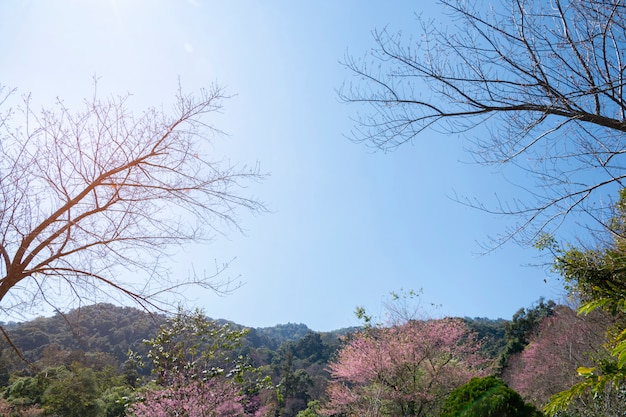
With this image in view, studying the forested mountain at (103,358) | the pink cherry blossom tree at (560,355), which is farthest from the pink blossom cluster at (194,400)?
the pink cherry blossom tree at (560,355)

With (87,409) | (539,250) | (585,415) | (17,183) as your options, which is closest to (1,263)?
(17,183)

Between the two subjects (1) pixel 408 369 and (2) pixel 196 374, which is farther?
(1) pixel 408 369

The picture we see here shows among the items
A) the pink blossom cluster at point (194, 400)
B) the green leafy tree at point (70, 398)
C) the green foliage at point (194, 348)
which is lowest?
the green leafy tree at point (70, 398)

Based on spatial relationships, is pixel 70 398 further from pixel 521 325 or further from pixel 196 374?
pixel 521 325

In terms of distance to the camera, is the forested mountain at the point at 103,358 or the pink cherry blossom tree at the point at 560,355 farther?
the pink cherry blossom tree at the point at 560,355

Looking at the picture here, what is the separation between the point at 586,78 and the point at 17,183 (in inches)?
177

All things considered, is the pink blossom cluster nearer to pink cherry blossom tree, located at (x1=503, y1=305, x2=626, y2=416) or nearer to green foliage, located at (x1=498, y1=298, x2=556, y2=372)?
pink cherry blossom tree, located at (x1=503, y1=305, x2=626, y2=416)

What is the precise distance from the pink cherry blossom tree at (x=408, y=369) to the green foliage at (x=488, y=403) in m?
5.47

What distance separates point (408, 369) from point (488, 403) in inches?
274

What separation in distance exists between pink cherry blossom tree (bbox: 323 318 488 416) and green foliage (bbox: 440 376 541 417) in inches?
215

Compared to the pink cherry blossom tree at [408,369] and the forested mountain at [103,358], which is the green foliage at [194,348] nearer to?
the forested mountain at [103,358]

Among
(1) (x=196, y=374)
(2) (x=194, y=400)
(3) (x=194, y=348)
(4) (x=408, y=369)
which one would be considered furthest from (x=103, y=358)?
(4) (x=408, y=369)

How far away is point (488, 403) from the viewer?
6.00 meters

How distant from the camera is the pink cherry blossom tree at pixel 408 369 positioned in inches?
478
